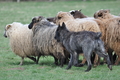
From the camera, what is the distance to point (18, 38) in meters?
11.5

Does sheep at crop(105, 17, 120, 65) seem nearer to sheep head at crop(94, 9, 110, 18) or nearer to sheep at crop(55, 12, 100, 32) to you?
sheep at crop(55, 12, 100, 32)

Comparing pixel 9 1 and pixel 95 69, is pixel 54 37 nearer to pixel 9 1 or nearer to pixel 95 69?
pixel 95 69

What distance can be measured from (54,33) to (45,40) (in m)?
0.42

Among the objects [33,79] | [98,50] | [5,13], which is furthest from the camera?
[5,13]

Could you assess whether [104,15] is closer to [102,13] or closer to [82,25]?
[102,13]

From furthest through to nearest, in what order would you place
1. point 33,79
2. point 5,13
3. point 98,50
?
point 5,13 → point 98,50 → point 33,79

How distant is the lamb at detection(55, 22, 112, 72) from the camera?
9055mm

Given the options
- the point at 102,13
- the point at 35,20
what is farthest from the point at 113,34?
the point at 35,20

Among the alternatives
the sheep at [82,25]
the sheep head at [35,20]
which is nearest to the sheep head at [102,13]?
the sheep at [82,25]

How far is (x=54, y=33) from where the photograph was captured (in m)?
10.4

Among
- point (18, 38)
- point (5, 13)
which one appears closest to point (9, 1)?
point (5, 13)

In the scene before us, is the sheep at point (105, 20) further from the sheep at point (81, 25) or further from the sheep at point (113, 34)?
the sheep at point (81, 25)

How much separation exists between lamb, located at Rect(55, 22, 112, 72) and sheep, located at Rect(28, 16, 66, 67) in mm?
329

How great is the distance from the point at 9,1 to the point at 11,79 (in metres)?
30.1
